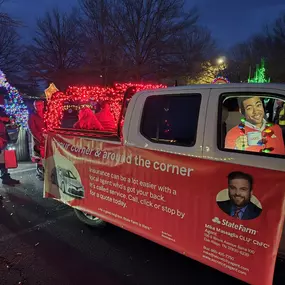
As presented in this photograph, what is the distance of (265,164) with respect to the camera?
2.16 meters

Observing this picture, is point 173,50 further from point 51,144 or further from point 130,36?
point 51,144

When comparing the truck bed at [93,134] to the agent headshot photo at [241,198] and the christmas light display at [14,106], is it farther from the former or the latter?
the christmas light display at [14,106]

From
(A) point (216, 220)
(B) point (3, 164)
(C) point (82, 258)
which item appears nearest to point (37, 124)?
(B) point (3, 164)

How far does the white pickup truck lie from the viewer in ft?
7.23

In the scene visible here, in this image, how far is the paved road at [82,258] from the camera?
9.81 ft

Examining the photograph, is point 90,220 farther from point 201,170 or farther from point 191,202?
point 201,170

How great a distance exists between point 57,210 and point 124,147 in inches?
98.5

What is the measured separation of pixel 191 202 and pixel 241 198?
1.58 feet

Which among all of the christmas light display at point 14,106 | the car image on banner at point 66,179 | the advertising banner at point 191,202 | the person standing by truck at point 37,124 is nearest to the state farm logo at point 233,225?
the advertising banner at point 191,202

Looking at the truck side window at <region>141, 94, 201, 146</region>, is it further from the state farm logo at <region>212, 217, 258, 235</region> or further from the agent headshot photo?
the state farm logo at <region>212, 217, 258, 235</region>

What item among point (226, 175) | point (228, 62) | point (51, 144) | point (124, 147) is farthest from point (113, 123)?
point (228, 62)

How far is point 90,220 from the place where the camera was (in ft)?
13.4

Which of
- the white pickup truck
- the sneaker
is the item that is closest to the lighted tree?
the sneaker

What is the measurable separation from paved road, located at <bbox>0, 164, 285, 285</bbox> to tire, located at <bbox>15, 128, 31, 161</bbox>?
14.0 ft
